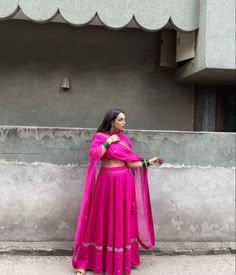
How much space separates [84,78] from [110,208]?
278 cm

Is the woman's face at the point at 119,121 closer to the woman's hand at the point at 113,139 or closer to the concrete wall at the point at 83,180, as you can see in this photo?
the woman's hand at the point at 113,139

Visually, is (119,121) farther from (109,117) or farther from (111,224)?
(111,224)

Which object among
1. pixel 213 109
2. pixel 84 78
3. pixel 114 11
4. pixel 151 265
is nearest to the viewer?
pixel 151 265

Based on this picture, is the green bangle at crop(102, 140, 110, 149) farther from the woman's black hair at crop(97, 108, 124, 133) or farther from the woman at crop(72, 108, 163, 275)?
the woman's black hair at crop(97, 108, 124, 133)

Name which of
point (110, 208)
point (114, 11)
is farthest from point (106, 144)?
point (114, 11)

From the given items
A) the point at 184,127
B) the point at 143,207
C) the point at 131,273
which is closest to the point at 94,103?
the point at 184,127

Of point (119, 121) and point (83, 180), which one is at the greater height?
point (119, 121)

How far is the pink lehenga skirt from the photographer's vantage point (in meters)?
3.30

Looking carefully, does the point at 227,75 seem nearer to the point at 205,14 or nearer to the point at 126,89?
the point at 205,14

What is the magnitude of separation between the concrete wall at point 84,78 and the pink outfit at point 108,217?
2.28 metres

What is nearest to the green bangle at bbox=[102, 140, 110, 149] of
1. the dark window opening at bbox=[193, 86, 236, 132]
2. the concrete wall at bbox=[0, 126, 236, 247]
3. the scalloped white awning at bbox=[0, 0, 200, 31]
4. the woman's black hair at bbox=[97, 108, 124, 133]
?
the woman's black hair at bbox=[97, 108, 124, 133]

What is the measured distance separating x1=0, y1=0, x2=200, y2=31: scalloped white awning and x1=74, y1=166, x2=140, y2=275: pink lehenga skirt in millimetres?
2032

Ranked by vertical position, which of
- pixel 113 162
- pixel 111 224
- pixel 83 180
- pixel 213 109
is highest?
pixel 213 109

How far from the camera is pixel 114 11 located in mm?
4188
